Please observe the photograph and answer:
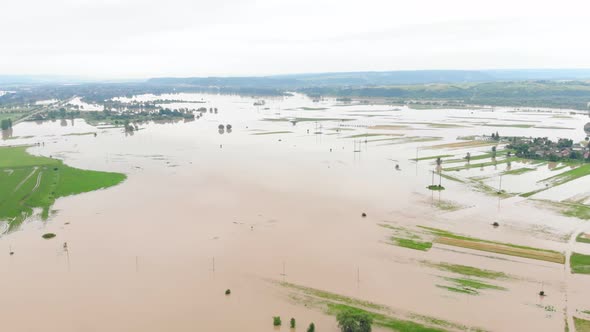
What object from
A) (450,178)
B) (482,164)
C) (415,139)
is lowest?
(450,178)

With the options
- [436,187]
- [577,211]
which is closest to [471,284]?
[577,211]

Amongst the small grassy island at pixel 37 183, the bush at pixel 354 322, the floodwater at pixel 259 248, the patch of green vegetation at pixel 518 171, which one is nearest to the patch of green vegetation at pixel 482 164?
the floodwater at pixel 259 248

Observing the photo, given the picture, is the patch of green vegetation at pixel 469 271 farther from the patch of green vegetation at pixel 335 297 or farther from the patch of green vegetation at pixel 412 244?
the patch of green vegetation at pixel 335 297

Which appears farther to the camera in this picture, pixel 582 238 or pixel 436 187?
pixel 436 187

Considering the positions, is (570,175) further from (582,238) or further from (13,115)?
(13,115)

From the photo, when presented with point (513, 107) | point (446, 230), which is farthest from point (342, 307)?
point (513, 107)

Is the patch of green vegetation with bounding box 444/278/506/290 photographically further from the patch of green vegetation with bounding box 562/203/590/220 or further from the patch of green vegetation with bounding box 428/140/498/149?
the patch of green vegetation with bounding box 428/140/498/149
